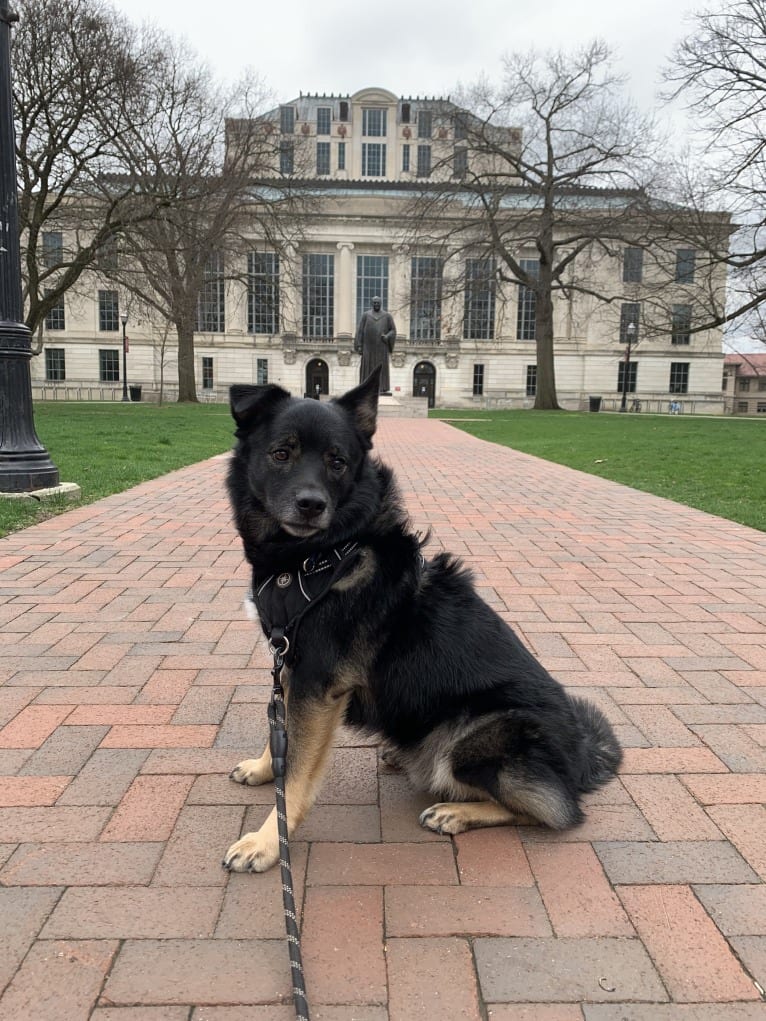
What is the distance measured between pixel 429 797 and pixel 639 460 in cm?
1320

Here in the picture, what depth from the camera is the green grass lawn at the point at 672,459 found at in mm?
9711

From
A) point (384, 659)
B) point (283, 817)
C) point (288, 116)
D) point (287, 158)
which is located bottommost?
point (283, 817)

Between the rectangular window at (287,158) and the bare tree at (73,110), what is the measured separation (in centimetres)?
1284

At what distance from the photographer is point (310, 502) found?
2.24 metres

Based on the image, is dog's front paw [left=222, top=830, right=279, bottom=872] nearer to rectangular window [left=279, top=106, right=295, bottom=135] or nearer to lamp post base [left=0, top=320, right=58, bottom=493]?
lamp post base [left=0, top=320, right=58, bottom=493]

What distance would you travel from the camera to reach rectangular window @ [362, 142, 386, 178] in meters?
70.5

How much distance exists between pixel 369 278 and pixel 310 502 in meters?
64.3

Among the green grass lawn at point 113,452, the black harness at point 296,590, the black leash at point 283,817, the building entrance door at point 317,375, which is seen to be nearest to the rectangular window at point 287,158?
the green grass lawn at point 113,452

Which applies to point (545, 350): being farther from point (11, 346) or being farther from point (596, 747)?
point (596, 747)

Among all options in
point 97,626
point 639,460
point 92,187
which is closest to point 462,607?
point 97,626

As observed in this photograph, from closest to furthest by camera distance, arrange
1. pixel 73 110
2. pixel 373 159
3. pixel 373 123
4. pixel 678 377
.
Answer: pixel 73 110 < pixel 678 377 < pixel 373 123 < pixel 373 159

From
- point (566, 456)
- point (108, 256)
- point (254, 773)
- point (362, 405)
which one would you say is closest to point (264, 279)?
point (108, 256)

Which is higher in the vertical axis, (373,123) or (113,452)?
(373,123)

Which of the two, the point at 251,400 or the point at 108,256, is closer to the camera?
the point at 251,400
